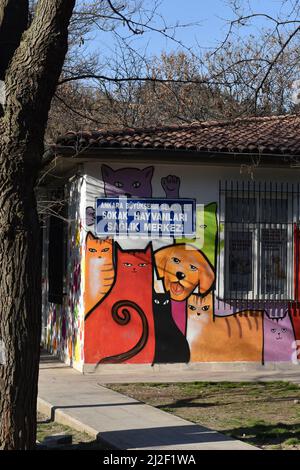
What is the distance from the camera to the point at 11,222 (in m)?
6.07

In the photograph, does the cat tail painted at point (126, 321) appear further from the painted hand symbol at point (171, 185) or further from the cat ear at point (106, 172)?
the cat ear at point (106, 172)

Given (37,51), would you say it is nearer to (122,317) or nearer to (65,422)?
(65,422)

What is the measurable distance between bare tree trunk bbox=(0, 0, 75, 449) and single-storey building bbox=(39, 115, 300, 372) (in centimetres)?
659

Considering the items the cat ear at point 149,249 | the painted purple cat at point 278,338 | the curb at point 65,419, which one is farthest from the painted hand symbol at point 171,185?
the curb at point 65,419

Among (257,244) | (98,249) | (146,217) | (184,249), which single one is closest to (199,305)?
(184,249)

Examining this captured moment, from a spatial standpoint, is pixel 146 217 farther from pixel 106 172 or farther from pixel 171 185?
pixel 106 172

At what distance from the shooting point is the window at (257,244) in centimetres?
1374

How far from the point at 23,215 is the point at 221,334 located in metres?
8.04

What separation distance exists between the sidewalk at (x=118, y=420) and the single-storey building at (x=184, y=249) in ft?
5.07

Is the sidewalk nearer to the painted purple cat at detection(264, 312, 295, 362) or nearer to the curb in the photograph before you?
the curb

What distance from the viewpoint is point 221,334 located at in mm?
13617

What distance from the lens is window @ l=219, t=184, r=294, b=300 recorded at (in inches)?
541
